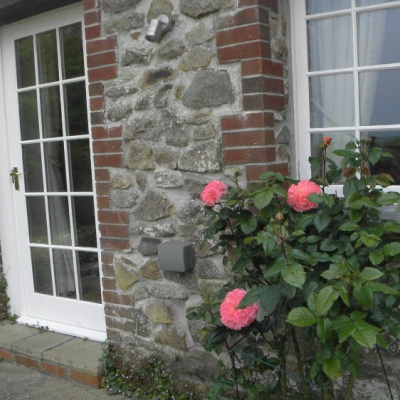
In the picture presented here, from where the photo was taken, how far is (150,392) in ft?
11.3

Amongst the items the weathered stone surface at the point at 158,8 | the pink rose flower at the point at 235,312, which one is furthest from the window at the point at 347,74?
the pink rose flower at the point at 235,312

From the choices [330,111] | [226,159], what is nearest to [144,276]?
[226,159]

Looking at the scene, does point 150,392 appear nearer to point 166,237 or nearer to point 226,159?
point 166,237

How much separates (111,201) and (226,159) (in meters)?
0.88

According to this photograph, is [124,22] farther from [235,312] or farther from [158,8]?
[235,312]

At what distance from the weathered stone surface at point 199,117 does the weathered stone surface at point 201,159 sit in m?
0.13

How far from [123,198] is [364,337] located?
1.91m

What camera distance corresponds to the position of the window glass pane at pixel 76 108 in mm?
4051

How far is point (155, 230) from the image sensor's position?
11.2 ft

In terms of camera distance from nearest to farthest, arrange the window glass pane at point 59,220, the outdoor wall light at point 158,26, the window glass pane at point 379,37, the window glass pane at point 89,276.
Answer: the window glass pane at point 379,37, the outdoor wall light at point 158,26, the window glass pane at point 89,276, the window glass pane at point 59,220

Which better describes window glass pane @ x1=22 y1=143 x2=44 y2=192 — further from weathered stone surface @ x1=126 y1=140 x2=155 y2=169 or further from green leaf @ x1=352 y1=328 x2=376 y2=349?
green leaf @ x1=352 y1=328 x2=376 y2=349

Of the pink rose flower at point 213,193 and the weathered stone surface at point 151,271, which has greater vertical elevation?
the pink rose flower at point 213,193

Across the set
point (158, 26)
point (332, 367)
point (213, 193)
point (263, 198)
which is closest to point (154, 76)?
point (158, 26)

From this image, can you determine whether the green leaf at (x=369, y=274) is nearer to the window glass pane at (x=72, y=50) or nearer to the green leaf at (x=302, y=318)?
the green leaf at (x=302, y=318)
